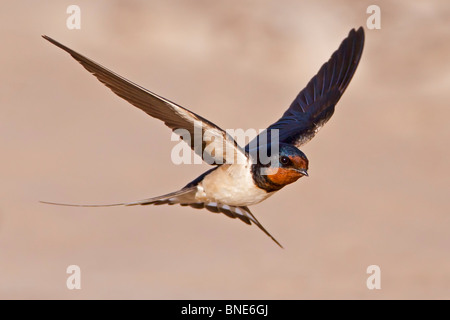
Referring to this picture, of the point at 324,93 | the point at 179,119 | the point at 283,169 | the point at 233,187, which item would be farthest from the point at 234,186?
the point at 324,93

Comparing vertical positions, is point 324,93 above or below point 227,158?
above

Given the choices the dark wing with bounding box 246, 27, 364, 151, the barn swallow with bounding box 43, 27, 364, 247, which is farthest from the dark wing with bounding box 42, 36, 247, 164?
the dark wing with bounding box 246, 27, 364, 151

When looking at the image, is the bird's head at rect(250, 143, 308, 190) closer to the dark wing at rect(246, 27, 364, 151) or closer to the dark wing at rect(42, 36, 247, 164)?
the dark wing at rect(42, 36, 247, 164)

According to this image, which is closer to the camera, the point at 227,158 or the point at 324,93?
the point at 227,158

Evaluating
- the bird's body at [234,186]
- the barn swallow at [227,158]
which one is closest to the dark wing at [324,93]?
the barn swallow at [227,158]

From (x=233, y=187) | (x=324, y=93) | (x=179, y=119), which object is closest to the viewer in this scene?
(x=179, y=119)

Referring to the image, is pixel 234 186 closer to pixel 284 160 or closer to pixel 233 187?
pixel 233 187

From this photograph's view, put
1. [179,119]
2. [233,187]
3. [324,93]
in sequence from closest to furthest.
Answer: [179,119] → [233,187] → [324,93]
